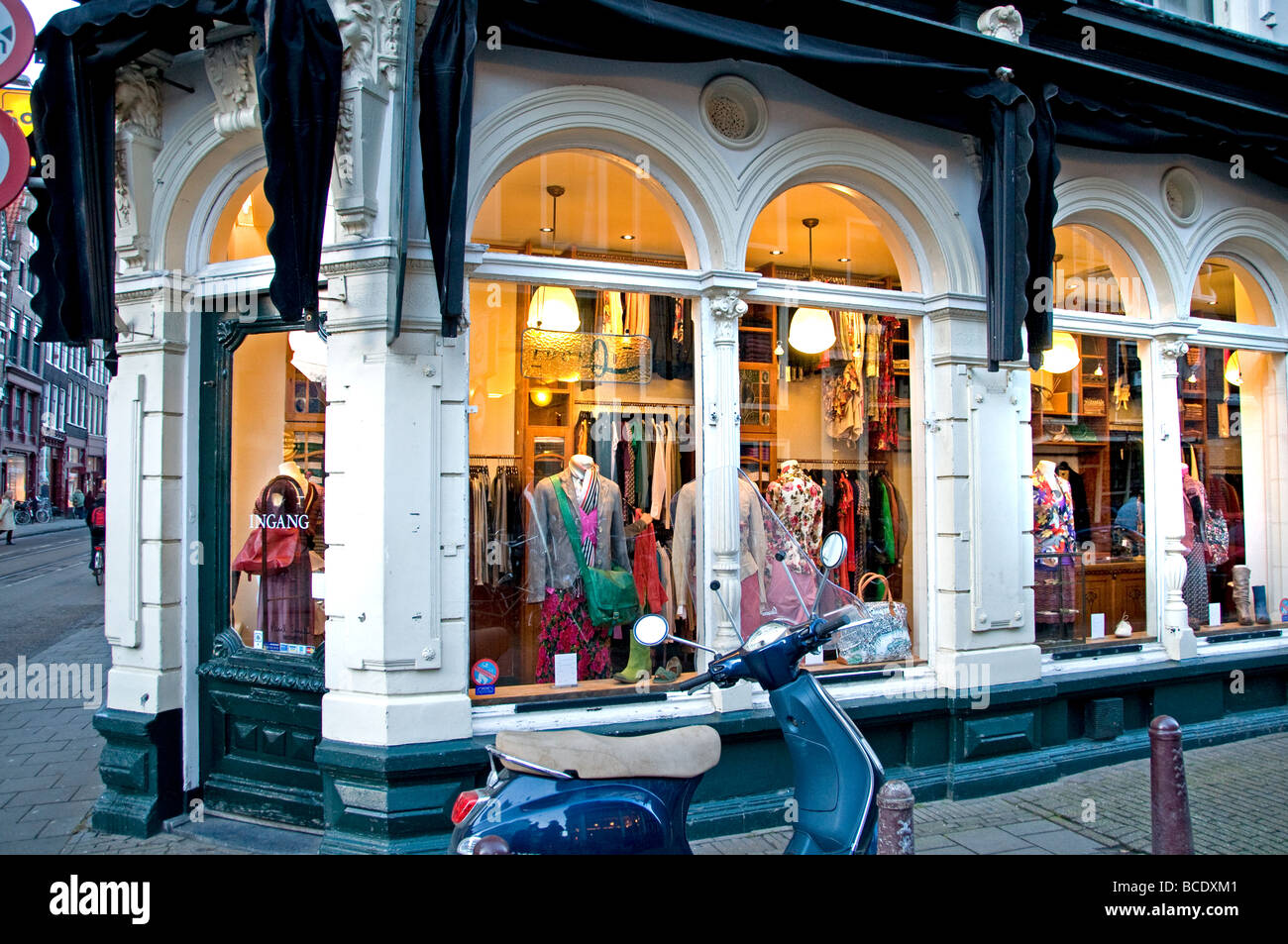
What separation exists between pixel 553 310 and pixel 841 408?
105 inches

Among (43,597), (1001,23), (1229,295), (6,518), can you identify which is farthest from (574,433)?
(6,518)

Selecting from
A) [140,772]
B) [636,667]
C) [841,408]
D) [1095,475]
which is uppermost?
[841,408]

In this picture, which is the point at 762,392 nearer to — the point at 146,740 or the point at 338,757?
the point at 338,757

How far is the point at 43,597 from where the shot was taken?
16312 mm

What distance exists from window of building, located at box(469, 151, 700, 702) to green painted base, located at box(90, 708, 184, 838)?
193cm

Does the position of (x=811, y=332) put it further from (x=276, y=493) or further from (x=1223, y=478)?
(x=1223, y=478)

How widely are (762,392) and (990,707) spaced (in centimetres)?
280

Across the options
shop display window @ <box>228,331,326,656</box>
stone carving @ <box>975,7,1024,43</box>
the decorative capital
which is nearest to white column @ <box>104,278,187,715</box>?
shop display window @ <box>228,331,326,656</box>

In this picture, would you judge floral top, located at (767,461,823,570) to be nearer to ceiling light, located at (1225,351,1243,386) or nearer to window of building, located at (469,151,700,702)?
window of building, located at (469,151,700,702)

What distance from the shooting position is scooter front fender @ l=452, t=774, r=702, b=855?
299cm

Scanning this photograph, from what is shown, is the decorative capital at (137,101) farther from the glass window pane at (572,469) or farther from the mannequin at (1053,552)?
the mannequin at (1053,552)

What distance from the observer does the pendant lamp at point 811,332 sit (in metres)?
6.88

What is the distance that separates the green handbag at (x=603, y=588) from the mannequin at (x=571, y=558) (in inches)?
1.2

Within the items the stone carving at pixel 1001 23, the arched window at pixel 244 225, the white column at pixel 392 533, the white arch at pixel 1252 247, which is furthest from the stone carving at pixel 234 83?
the white arch at pixel 1252 247
